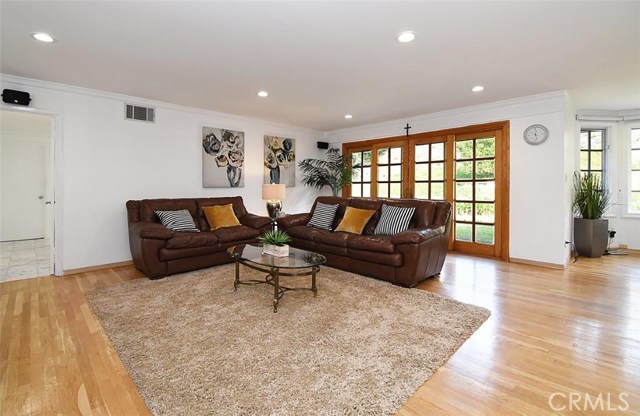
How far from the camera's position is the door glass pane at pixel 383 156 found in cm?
646

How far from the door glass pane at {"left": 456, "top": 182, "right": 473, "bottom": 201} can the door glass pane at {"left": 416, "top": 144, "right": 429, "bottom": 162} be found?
770 mm

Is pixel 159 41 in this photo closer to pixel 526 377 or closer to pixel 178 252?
pixel 178 252

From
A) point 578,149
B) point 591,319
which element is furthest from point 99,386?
point 578,149

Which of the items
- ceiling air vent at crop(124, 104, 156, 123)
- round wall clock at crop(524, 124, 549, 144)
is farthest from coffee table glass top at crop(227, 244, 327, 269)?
round wall clock at crop(524, 124, 549, 144)

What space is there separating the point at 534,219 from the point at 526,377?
11.4 ft

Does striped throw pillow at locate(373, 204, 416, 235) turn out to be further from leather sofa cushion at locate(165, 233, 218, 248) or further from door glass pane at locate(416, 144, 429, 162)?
leather sofa cushion at locate(165, 233, 218, 248)

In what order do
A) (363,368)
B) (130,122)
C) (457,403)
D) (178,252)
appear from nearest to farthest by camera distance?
(457,403)
(363,368)
(178,252)
(130,122)

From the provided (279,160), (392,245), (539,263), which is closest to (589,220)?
(539,263)

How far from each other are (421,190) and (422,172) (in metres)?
0.34

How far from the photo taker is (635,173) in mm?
5648

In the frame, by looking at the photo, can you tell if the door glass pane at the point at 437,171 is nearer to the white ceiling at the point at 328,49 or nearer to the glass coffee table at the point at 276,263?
the white ceiling at the point at 328,49

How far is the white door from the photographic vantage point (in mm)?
6539

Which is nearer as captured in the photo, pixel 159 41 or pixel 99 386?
pixel 99 386

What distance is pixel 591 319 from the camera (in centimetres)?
276
